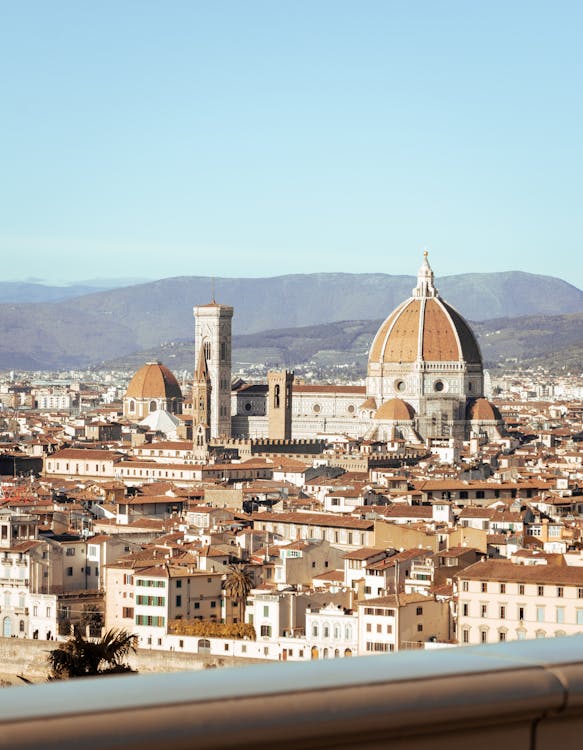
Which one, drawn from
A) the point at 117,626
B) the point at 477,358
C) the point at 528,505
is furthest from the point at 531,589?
the point at 477,358

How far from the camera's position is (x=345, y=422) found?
8712 cm

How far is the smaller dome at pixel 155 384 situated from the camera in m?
→ 97.0

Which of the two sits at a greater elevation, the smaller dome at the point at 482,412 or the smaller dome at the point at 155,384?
the smaller dome at the point at 155,384

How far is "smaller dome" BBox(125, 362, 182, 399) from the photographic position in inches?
3819

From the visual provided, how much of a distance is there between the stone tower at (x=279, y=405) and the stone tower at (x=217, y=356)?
230cm

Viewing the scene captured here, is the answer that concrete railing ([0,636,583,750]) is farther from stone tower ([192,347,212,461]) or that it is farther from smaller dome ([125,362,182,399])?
smaller dome ([125,362,182,399])

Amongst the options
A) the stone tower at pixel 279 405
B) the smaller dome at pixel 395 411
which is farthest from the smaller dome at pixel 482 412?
the stone tower at pixel 279 405

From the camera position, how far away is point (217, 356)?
283 feet

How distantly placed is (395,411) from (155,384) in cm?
2057

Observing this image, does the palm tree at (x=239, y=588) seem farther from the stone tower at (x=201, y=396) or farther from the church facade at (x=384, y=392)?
the church facade at (x=384, y=392)

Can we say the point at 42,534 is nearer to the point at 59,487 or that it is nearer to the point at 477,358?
the point at 59,487

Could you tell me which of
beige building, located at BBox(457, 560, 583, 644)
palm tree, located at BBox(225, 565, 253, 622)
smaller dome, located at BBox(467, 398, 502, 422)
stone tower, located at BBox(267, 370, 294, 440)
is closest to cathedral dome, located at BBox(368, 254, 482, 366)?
smaller dome, located at BBox(467, 398, 502, 422)

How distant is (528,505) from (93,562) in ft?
44.8

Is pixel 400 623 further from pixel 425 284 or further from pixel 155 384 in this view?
pixel 155 384
